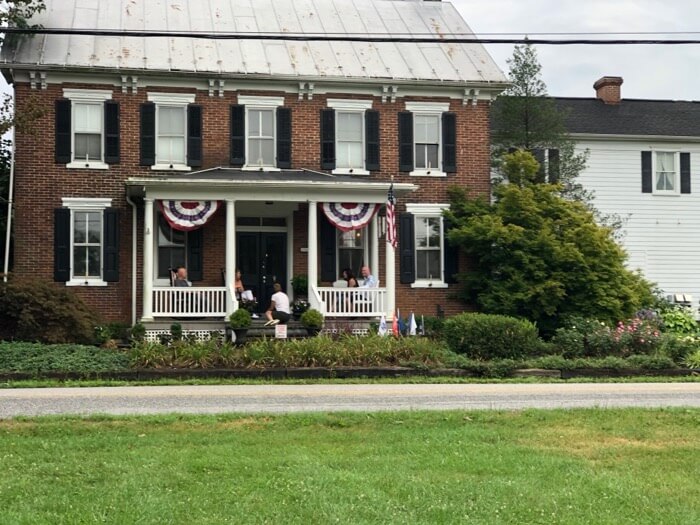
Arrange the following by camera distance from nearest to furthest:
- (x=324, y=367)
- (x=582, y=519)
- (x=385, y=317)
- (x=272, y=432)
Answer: (x=582, y=519), (x=272, y=432), (x=324, y=367), (x=385, y=317)

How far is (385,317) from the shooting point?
2048cm

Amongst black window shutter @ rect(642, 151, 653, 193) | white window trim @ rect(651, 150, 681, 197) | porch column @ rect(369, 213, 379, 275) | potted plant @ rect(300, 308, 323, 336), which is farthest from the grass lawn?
white window trim @ rect(651, 150, 681, 197)

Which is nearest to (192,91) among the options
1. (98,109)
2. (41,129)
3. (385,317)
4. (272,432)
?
(98,109)

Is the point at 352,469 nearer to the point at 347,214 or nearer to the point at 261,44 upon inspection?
the point at 347,214

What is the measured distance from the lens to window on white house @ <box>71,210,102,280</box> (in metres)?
21.3

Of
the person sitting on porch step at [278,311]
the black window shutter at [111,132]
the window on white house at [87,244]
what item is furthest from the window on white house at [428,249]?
the window on white house at [87,244]

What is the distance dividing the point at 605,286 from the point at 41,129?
1470 centimetres

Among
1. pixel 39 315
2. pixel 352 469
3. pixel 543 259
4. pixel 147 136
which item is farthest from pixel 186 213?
pixel 352 469

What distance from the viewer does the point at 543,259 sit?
21.0 meters

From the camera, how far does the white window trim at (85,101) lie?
21.5m

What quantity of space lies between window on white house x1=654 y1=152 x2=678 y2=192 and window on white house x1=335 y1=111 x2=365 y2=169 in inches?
445

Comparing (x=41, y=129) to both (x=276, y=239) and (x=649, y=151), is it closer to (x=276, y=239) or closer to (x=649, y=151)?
(x=276, y=239)

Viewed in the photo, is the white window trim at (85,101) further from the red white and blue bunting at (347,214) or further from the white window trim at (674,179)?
the white window trim at (674,179)

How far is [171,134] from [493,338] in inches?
407
